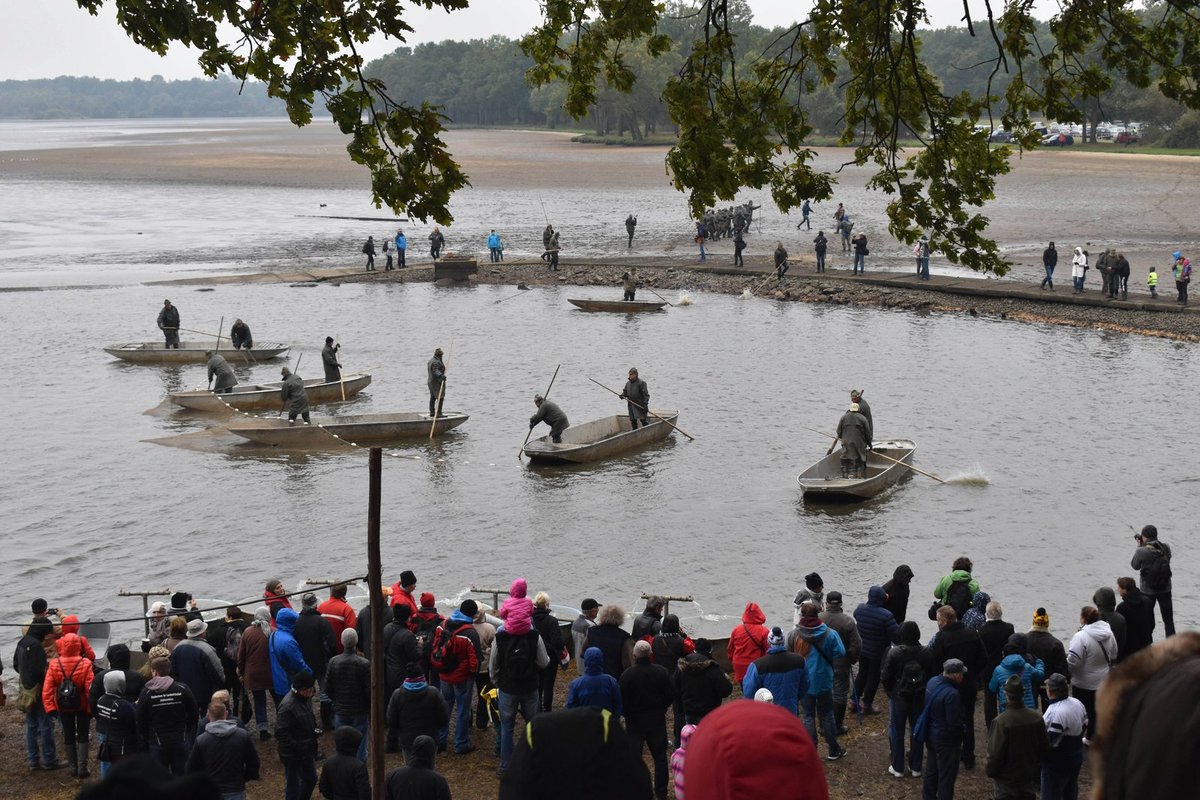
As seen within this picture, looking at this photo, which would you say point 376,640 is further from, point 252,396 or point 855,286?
point 855,286

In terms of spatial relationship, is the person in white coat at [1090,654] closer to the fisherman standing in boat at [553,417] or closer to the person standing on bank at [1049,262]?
the fisherman standing in boat at [553,417]

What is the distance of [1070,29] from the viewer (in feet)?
36.2

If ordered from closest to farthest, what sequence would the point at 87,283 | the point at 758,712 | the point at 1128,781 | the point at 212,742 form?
1. the point at 1128,781
2. the point at 758,712
3. the point at 212,742
4. the point at 87,283

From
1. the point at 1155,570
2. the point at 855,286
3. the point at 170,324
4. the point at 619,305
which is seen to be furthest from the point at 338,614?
the point at 855,286

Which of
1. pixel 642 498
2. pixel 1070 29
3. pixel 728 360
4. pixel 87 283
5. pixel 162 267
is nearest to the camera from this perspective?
pixel 1070 29

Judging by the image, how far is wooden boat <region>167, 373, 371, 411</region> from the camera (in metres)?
29.1

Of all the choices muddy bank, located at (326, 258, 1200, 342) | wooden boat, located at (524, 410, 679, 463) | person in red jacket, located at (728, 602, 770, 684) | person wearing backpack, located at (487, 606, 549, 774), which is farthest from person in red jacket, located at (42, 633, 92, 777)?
muddy bank, located at (326, 258, 1200, 342)

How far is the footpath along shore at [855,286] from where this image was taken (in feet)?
123

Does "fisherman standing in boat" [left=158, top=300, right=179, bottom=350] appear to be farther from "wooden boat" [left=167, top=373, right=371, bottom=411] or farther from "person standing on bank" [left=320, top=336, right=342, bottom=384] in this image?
"person standing on bank" [left=320, top=336, right=342, bottom=384]

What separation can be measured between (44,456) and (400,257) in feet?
88.5

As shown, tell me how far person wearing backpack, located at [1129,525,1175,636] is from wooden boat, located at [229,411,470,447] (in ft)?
50.5

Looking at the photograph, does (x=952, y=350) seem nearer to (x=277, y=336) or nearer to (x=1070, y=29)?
(x=277, y=336)

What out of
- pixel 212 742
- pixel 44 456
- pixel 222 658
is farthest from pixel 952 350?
pixel 212 742

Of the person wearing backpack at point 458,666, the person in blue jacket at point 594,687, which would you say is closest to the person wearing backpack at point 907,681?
the person in blue jacket at point 594,687
